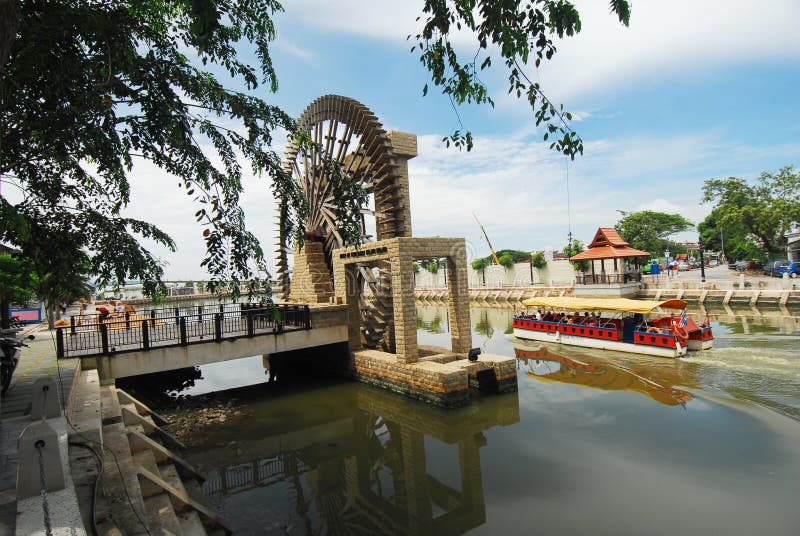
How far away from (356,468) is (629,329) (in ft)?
35.4

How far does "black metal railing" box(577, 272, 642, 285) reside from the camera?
1108 inches

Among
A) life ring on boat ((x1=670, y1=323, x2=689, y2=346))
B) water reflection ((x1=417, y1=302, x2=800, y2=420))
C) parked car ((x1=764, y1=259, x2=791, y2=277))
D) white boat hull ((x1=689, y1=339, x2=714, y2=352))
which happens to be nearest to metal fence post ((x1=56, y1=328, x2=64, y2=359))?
water reflection ((x1=417, y1=302, x2=800, y2=420))

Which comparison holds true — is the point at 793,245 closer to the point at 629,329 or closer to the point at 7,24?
the point at 629,329

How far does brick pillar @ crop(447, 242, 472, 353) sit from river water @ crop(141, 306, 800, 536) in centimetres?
168

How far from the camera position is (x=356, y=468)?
7453mm

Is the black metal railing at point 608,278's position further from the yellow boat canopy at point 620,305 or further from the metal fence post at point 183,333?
the metal fence post at point 183,333

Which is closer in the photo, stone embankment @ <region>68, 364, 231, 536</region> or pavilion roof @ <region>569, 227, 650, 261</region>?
stone embankment @ <region>68, 364, 231, 536</region>

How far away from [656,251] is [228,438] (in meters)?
48.2

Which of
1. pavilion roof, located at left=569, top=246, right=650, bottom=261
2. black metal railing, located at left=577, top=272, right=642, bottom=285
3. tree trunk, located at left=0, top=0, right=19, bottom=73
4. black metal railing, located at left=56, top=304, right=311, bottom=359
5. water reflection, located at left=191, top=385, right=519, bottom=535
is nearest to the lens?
tree trunk, located at left=0, top=0, right=19, bottom=73

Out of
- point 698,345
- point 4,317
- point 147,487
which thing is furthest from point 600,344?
point 4,317

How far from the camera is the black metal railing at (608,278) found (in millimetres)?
28141

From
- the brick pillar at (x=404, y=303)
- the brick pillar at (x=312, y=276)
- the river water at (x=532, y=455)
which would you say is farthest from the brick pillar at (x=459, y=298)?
the brick pillar at (x=312, y=276)

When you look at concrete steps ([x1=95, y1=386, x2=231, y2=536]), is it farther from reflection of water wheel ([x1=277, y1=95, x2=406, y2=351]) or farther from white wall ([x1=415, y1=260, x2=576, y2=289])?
white wall ([x1=415, y1=260, x2=576, y2=289])

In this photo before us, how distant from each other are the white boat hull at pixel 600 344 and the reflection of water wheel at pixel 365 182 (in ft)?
22.2
